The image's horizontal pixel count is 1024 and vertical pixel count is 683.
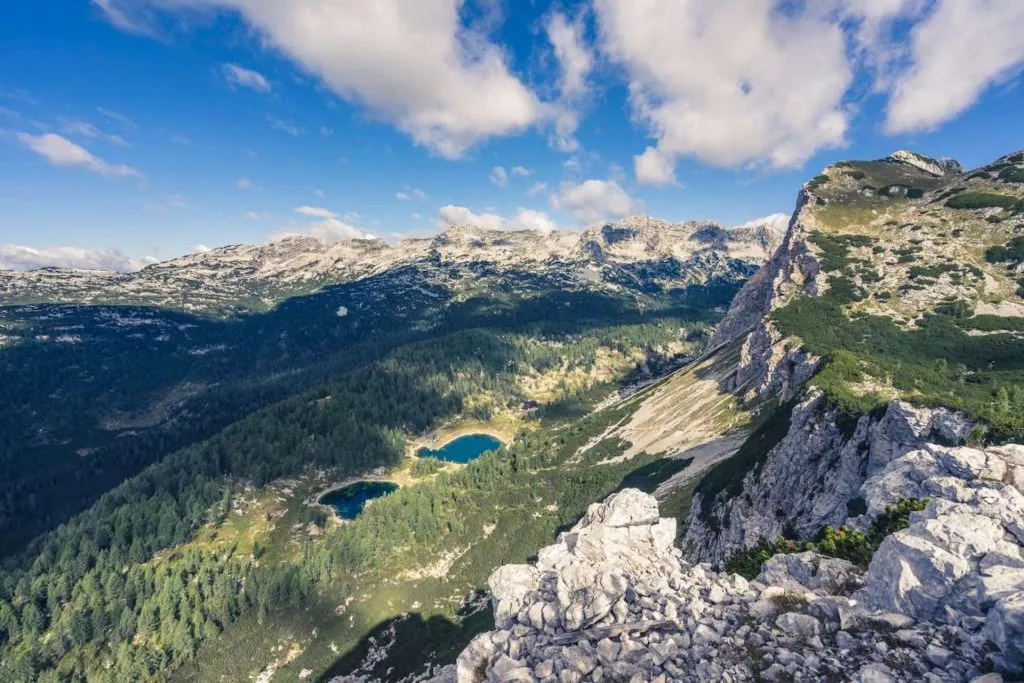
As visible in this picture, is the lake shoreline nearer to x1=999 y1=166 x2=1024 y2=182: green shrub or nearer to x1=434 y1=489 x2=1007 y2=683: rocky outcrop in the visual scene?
x1=434 y1=489 x2=1007 y2=683: rocky outcrop

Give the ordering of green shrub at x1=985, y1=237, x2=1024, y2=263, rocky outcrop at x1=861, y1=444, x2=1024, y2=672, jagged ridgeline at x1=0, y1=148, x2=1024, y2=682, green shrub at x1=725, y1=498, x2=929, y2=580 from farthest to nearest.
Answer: green shrub at x1=985, y1=237, x2=1024, y2=263 < green shrub at x1=725, y1=498, x2=929, y2=580 < jagged ridgeline at x1=0, y1=148, x2=1024, y2=682 < rocky outcrop at x1=861, y1=444, x2=1024, y2=672

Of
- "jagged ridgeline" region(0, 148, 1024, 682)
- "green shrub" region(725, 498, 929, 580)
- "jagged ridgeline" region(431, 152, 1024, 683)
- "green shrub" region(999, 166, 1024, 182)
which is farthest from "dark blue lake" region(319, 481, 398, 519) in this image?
"green shrub" region(999, 166, 1024, 182)

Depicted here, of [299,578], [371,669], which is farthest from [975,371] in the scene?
[299,578]

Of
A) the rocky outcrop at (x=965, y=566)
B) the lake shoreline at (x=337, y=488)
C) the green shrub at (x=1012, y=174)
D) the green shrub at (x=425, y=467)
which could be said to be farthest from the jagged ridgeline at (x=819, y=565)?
the green shrub at (x=1012, y=174)

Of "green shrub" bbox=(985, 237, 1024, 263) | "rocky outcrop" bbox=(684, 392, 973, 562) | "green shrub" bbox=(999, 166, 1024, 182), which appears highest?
"green shrub" bbox=(999, 166, 1024, 182)

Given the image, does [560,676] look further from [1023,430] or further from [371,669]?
[371,669]

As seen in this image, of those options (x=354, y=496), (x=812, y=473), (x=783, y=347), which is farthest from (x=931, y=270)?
(x=354, y=496)
